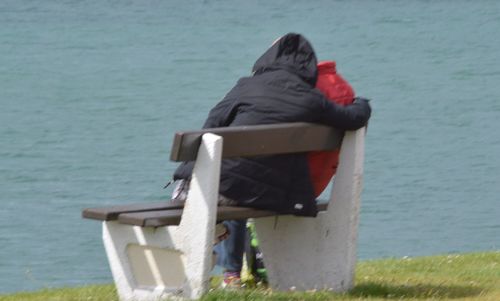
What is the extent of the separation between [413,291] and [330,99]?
98 cm

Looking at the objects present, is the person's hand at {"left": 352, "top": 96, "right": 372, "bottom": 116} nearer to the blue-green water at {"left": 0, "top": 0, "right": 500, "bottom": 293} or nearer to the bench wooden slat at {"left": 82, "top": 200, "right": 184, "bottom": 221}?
the bench wooden slat at {"left": 82, "top": 200, "right": 184, "bottom": 221}

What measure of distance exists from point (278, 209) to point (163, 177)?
1114 cm

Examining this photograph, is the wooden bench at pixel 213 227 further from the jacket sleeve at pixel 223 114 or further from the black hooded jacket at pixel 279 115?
the jacket sleeve at pixel 223 114

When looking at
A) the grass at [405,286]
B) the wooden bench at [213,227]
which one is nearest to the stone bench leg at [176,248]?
the wooden bench at [213,227]

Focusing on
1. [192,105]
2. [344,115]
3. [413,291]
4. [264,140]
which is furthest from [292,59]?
[192,105]

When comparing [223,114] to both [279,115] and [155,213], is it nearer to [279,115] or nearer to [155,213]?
[279,115]

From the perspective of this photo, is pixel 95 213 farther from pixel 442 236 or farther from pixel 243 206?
pixel 442 236

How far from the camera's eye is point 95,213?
637 centimetres

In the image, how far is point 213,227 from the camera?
618 centimetres

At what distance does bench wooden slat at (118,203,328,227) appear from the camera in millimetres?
6238

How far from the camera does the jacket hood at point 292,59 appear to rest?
6.86 meters

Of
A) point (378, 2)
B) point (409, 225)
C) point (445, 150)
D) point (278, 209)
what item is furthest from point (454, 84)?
point (278, 209)

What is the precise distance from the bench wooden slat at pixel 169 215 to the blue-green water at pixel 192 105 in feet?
16.0

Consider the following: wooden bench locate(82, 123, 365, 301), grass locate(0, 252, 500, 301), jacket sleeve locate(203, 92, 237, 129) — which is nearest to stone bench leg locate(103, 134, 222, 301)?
wooden bench locate(82, 123, 365, 301)
